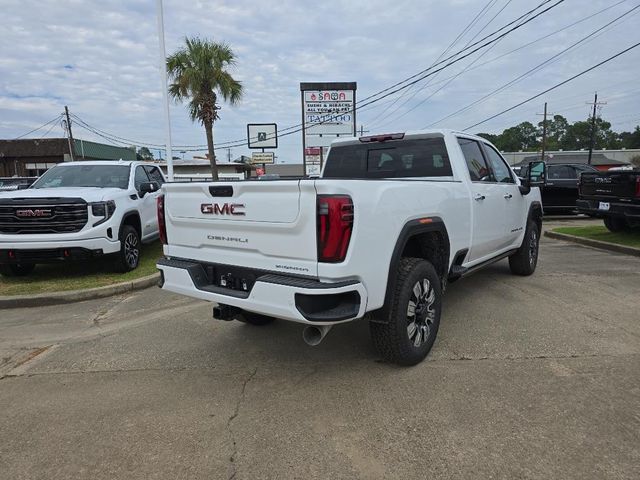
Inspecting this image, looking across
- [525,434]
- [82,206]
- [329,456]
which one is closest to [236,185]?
[329,456]

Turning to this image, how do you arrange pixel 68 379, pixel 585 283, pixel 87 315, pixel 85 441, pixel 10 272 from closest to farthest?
pixel 85 441 < pixel 68 379 < pixel 87 315 < pixel 585 283 < pixel 10 272

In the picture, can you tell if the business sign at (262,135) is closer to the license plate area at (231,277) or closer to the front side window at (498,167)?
the front side window at (498,167)

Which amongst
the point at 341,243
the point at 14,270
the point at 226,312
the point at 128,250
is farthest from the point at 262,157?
the point at 341,243

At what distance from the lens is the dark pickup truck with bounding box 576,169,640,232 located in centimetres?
862

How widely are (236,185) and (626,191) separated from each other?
8.36m

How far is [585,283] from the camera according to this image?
6402 millimetres

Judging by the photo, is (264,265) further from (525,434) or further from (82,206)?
(82,206)

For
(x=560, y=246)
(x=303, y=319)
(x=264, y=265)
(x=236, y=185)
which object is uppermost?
(x=236, y=185)

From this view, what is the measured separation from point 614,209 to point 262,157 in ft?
104

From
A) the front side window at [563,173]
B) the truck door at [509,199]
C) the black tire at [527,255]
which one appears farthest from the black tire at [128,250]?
the front side window at [563,173]

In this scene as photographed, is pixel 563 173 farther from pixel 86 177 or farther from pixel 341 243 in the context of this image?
pixel 341 243

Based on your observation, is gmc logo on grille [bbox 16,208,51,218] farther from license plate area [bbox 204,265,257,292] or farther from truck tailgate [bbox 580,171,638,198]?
truck tailgate [bbox 580,171,638,198]

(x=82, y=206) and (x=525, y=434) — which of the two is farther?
(x=82, y=206)

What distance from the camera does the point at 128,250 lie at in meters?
7.48
